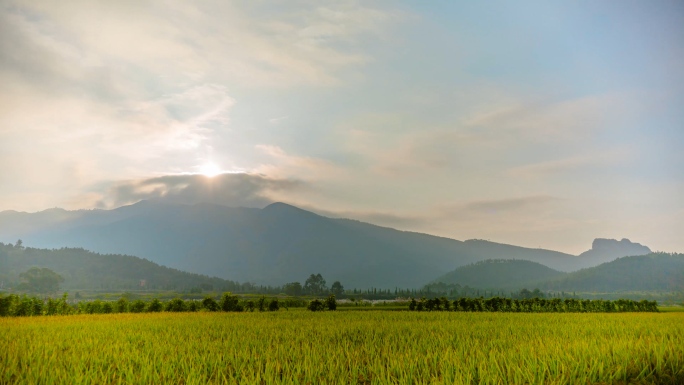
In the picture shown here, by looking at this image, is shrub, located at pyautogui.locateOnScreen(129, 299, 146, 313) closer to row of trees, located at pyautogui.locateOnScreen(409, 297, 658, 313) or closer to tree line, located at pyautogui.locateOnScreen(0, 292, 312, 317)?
tree line, located at pyautogui.locateOnScreen(0, 292, 312, 317)

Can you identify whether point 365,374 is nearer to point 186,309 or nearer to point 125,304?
point 186,309

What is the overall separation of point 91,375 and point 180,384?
9.27ft

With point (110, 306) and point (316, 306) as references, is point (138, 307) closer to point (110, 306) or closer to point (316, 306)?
point (110, 306)

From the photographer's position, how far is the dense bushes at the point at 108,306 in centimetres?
4406

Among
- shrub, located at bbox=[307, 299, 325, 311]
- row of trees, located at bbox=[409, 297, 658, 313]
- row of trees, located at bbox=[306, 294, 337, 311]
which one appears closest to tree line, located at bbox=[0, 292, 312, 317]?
shrub, located at bbox=[307, 299, 325, 311]

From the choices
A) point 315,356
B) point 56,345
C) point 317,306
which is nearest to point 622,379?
point 315,356

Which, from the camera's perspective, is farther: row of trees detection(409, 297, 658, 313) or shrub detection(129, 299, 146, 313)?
row of trees detection(409, 297, 658, 313)

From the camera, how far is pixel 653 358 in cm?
1351

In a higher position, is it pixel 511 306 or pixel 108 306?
pixel 108 306

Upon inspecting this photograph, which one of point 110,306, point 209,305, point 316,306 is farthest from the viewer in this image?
point 316,306

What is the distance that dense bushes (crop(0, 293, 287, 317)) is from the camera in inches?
1735

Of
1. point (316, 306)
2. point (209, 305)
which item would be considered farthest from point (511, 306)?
point (209, 305)

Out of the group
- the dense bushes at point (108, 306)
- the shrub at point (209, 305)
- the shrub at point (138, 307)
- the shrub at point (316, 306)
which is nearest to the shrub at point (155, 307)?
the dense bushes at point (108, 306)

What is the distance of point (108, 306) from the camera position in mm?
49000
